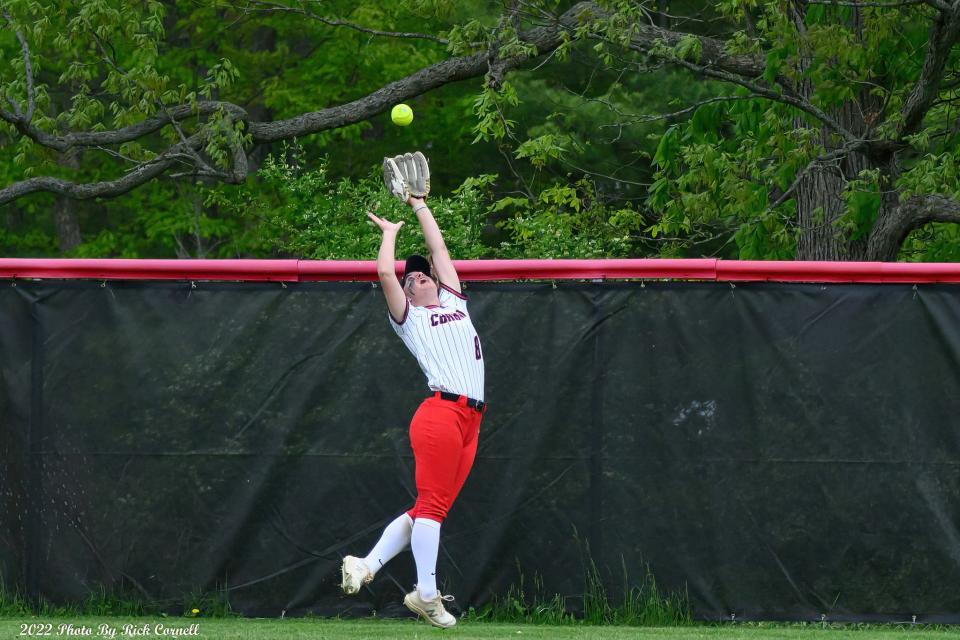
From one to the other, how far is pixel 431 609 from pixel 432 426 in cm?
85

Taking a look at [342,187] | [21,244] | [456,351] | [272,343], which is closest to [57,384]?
[272,343]

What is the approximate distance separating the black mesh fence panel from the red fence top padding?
0.22 feet

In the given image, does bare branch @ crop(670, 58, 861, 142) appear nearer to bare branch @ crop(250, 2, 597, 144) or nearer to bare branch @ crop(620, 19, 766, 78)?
bare branch @ crop(620, 19, 766, 78)

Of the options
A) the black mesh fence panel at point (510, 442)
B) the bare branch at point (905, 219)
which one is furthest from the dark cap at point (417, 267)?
the bare branch at point (905, 219)

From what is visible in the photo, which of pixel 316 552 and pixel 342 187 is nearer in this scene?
pixel 316 552

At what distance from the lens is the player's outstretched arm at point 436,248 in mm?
5523

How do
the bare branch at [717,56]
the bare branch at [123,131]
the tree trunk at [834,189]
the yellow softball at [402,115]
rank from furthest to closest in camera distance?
1. the bare branch at [123,131]
2. the bare branch at [717,56]
3. the tree trunk at [834,189]
4. the yellow softball at [402,115]

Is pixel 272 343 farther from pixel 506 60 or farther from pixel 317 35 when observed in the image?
pixel 317 35

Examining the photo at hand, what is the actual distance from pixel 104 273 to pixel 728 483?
343 centimetres

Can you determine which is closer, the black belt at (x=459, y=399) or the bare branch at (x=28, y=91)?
the black belt at (x=459, y=399)

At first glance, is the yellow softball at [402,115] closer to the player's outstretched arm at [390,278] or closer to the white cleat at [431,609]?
the player's outstretched arm at [390,278]

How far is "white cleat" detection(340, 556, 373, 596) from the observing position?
512 cm

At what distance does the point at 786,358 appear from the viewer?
593 centimetres

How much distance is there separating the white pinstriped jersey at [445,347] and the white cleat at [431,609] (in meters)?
0.95
